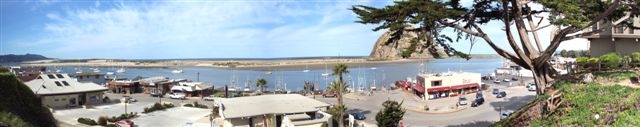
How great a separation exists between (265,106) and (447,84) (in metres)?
39.1

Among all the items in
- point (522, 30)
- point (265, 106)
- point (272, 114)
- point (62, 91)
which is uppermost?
point (522, 30)

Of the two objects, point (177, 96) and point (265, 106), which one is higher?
point (265, 106)

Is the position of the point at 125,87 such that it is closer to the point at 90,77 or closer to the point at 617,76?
the point at 90,77

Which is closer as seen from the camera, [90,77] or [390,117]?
[390,117]

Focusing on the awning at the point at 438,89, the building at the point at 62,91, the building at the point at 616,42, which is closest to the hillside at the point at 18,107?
the building at the point at 616,42

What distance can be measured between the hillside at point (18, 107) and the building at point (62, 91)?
112ft

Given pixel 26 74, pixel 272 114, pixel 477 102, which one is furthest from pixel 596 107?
pixel 26 74

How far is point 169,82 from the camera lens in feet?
287

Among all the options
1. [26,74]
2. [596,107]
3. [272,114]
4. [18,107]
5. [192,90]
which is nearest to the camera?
[596,107]

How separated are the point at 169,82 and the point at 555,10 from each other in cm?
7889

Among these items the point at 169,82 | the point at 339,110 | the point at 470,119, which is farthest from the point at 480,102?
the point at 169,82

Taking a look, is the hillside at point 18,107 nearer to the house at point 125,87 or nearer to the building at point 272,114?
the building at point 272,114

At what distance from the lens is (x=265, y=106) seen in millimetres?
32156

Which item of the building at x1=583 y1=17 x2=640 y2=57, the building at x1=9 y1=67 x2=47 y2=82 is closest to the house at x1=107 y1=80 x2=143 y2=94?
the building at x1=9 y1=67 x2=47 y2=82
